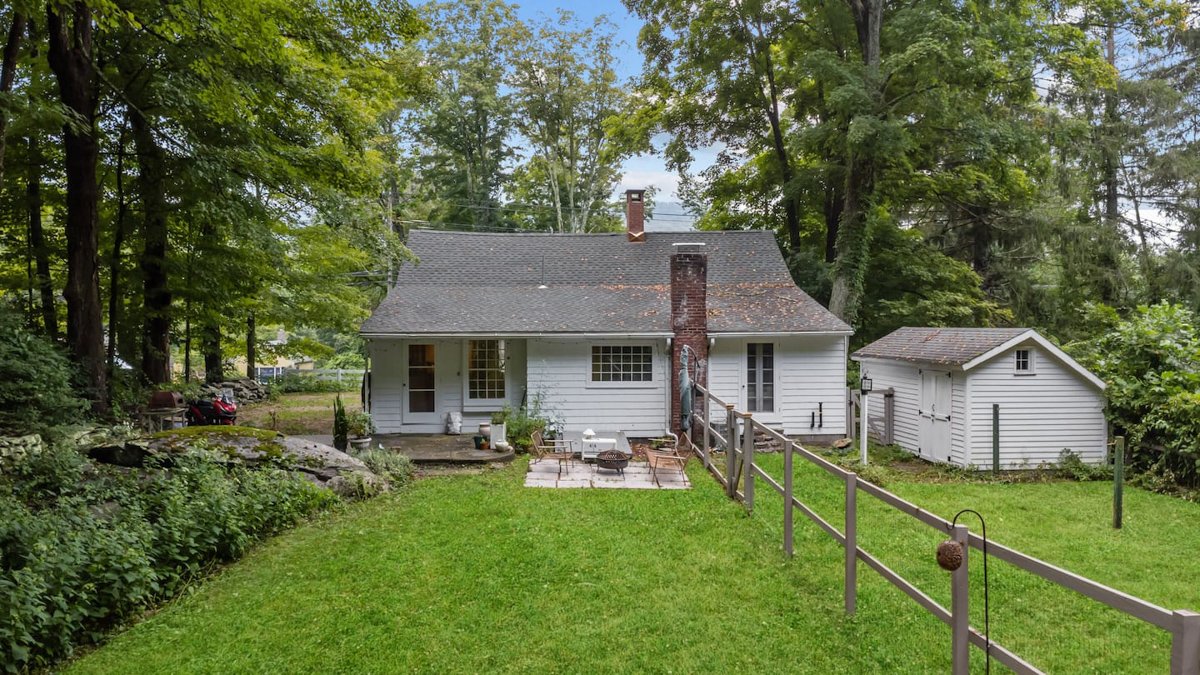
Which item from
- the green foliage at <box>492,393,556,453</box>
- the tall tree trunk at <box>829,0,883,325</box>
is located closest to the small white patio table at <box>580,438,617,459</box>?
the green foliage at <box>492,393,556,453</box>

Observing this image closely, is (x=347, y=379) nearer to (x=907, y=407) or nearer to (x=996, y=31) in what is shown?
(x=907, y=407)

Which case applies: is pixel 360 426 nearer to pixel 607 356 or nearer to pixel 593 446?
pixel 593 446

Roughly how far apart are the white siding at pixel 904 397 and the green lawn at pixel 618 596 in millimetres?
4253

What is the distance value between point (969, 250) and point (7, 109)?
1004 inches

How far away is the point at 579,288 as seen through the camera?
52.6ft

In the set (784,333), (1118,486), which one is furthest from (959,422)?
(784,333)

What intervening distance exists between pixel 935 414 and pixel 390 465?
9.91 metres

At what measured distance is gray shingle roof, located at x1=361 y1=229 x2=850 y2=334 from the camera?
1373 centimetres

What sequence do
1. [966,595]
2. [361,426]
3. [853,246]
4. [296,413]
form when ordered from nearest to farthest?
[966,595] → [361,426] → [296,413] → [853,246]

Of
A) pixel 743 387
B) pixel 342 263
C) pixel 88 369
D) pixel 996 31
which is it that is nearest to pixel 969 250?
pixel 996 31

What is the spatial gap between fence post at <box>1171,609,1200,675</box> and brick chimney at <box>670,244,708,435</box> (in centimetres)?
1094

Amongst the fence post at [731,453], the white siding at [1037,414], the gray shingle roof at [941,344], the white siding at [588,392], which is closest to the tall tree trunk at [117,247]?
the white siding at [588,392]

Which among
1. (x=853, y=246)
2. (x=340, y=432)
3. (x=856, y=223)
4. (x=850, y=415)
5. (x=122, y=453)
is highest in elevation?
(x=856, y=223)

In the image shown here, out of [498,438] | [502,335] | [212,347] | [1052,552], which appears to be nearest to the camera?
[1052,552]
